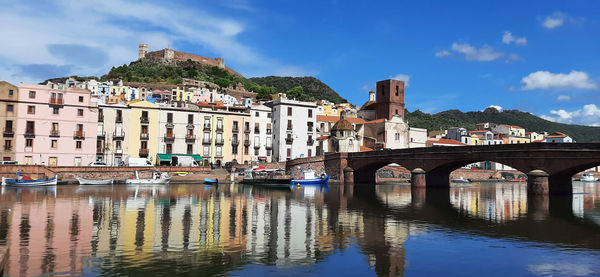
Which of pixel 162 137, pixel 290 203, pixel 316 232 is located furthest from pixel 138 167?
pixel 316 232

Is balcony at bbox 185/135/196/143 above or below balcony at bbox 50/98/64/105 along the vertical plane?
below

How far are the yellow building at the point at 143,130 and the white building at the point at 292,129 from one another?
21.5 m

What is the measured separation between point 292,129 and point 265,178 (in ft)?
63.7

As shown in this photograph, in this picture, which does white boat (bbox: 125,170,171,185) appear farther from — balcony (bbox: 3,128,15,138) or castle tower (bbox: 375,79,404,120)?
castle tower (bbox: 375,79,404,120)

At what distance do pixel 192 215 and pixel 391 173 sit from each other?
201 ft

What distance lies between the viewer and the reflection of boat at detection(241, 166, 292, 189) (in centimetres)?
6756

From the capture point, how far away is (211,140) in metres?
80.2

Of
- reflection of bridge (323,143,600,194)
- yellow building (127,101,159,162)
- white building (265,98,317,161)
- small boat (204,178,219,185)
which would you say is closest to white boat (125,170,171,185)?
small boat (204,178,219,185)

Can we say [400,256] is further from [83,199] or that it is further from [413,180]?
[413,180]

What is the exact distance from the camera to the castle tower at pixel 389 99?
113m

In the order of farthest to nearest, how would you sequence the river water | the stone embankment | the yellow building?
the yellow building
the stone embankment
the river water

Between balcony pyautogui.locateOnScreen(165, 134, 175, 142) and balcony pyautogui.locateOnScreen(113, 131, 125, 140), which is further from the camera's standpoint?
balcony pyautogui.locateOnScreen(165, 134, 175, 142)

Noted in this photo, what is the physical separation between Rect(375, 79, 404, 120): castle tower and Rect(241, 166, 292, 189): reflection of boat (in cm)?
4219

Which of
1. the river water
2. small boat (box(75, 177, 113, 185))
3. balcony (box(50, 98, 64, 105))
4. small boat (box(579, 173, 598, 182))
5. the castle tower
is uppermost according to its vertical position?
the castle tower
